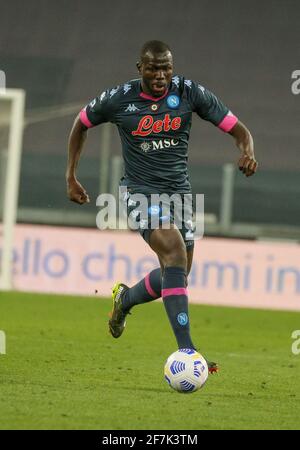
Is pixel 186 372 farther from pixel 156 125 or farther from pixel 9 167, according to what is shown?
pixel 9 167

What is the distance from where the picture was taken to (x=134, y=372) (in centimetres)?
798

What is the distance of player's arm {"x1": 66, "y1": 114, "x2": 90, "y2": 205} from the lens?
7578mm

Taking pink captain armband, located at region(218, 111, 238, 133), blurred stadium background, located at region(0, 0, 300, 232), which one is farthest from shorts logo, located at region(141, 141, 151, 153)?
blurred stadium background, located at region(0, 0, 300, 232)

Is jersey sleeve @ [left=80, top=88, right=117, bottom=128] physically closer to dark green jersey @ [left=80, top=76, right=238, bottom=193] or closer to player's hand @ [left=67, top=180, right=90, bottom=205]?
dark green jersey @ [left=80, top=76, right=238, bottom=193]

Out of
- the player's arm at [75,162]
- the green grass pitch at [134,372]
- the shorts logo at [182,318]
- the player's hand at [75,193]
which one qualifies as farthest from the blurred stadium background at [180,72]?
the shorts logo at [182,318]

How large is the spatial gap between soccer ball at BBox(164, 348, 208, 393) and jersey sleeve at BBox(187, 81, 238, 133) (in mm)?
1594

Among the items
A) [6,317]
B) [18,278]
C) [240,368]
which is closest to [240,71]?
[18,278]

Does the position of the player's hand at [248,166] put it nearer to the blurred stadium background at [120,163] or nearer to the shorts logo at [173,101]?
the shorts logo at [173,101]

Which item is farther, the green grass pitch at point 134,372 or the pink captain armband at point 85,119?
the pink captain armband at point 85,119

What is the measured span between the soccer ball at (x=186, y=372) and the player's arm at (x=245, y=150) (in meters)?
1.14

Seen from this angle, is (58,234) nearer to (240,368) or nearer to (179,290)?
(240,368)

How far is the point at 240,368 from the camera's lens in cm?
863

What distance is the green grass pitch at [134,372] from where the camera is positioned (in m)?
5.82
